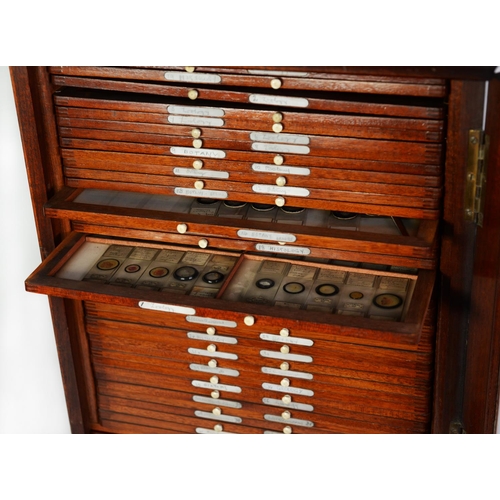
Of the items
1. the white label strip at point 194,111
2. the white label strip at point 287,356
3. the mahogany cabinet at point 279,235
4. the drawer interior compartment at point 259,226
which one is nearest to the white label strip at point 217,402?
the mahogany cabinet at point 279,235

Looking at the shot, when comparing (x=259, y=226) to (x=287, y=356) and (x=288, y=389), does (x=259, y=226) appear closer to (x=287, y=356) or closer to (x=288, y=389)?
(x=287, y=356)

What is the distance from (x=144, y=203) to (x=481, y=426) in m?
1.10

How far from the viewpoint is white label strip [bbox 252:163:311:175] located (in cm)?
241

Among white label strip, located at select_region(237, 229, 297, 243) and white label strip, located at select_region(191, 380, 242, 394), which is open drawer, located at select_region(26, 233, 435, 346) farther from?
white label strip, located at select_region(191, 380, 242, 394)

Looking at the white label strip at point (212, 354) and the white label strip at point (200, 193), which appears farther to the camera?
the white label strip at point (212, 354)

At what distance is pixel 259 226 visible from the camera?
2.49 m

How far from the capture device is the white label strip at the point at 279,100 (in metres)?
2.34

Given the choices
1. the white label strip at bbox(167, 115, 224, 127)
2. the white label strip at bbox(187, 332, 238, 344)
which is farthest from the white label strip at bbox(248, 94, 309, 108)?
the white label strip at bbox(187, 332, 238, 344)

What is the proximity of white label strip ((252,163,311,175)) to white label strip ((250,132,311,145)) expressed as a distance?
0.07m

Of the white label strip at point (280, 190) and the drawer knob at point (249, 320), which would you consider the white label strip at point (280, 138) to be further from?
the drawer knob at point (249, 320)

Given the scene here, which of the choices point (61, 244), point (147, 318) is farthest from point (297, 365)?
point (61, 244)

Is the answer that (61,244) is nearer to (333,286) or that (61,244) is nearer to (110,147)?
(110,147)

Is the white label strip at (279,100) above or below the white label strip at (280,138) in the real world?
above

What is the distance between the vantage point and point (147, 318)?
9.18ft
